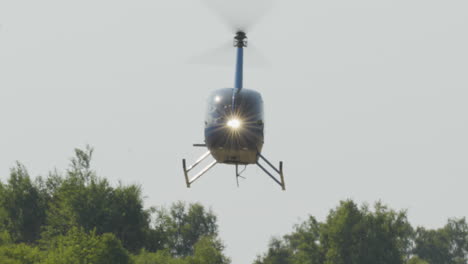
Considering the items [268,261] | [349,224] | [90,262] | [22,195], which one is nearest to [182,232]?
[268,261]

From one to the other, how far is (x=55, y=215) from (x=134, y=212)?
28.3ft

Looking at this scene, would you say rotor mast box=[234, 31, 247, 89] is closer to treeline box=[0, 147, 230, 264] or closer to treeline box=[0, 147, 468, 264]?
treeline box=[0, 147, 468, 264]

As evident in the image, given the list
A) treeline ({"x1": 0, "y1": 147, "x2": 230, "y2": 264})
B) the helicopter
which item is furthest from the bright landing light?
treeline ({"x1": 0, "y1": 147, "x2": 230, "y2": 264})

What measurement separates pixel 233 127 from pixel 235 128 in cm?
→ 9

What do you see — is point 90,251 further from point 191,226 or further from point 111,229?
point 191,226

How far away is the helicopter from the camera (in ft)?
108

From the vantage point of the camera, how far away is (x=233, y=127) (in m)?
32.9

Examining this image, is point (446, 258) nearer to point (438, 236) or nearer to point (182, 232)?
point (438, 236)

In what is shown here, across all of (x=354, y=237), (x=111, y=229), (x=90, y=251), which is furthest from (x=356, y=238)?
(x=90, y=251)

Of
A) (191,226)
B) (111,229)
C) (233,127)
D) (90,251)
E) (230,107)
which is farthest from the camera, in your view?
(191,226)

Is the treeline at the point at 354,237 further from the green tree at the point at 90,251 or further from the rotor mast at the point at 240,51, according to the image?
the rotor mast at the point at 240,51

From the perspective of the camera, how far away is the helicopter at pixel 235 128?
108ft

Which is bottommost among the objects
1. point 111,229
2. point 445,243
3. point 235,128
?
point 235,128

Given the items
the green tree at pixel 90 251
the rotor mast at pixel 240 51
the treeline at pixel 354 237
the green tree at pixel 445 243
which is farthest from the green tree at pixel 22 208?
the green tree at pixel 445 243
